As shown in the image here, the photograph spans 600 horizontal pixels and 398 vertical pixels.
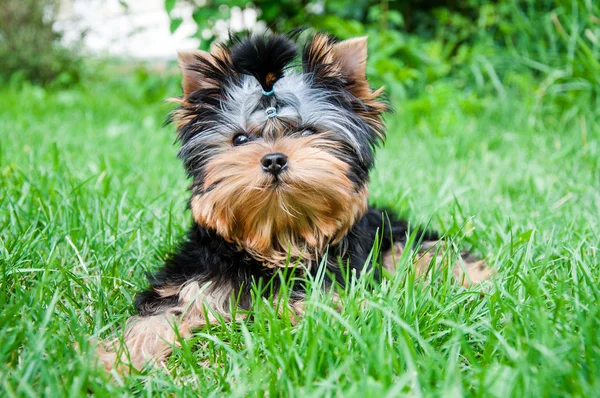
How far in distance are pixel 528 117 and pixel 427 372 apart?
5.12 m

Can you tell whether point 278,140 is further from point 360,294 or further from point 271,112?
point 360,294

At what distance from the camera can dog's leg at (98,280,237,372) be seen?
1.93 meters

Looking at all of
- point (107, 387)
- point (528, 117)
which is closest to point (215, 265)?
point (107, 387)

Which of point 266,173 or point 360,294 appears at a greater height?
point 266,173

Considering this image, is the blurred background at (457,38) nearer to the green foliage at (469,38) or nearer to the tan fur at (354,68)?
the green foliage at (469,38)

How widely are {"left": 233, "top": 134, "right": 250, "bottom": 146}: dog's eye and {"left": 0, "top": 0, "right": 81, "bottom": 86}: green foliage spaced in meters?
9.32

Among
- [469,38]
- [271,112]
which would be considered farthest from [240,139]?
[469,38]

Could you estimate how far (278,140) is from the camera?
2324 millimetres

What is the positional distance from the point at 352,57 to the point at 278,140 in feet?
1.90

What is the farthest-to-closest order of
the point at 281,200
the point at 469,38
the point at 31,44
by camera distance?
the point at 31,44
the point at 469,38
the point at 281,200

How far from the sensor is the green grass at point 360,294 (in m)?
1.59

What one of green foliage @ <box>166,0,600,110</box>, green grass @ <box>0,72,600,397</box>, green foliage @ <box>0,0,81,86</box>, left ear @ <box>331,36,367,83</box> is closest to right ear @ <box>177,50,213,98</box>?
left ear @ <box>331,36,367,83</box>

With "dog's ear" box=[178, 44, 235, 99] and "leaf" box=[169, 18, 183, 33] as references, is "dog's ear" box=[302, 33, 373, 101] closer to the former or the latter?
"dog's ear" box=[178, 44, 235, 99]

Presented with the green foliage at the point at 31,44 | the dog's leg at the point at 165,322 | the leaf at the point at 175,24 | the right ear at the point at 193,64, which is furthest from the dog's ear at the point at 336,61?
the green foliage at the point at 31,44
